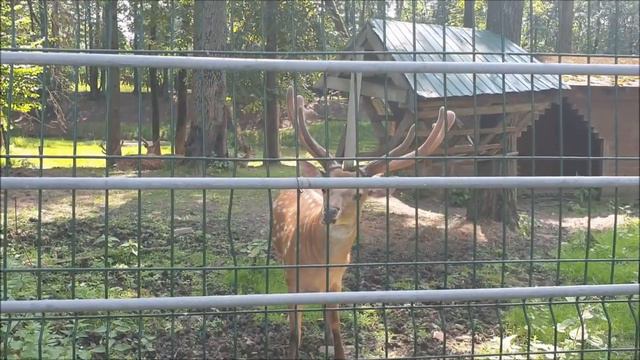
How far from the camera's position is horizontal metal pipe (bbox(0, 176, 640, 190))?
8.42 ft

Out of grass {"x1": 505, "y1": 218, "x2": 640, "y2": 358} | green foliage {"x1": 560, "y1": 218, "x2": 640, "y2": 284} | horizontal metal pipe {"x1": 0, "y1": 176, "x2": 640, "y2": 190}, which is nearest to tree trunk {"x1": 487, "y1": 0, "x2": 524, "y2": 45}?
green foliage {"x1": 560, "y1": 218, "x2": 640, "y2": 284}

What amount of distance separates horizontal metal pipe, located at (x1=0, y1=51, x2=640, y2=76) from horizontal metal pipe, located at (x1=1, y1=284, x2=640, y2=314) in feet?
2.85

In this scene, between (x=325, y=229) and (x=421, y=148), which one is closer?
(x=421, y=148)

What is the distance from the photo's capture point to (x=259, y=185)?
8.89ft

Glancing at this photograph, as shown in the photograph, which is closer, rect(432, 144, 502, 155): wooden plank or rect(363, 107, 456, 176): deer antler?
rect(363, 107, 456, 176): deer antler

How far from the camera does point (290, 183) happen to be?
2773 millimetres

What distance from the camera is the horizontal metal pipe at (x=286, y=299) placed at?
8.73 ft

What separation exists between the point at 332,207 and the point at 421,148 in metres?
0.72

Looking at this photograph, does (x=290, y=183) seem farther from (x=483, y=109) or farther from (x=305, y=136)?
(x=483, y=109)

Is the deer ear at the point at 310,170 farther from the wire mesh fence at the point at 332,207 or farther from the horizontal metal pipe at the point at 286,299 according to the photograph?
the horizontal metal pipe at the point at 286,299

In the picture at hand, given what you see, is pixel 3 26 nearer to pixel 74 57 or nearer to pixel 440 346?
pixel 440 346

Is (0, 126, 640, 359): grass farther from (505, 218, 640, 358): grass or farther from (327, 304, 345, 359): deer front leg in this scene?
(327, 304, 345, 359): deer front leg

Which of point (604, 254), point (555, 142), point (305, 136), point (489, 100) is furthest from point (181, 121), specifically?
point (305, 136)

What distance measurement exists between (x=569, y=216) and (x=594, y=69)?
32.0 feet
